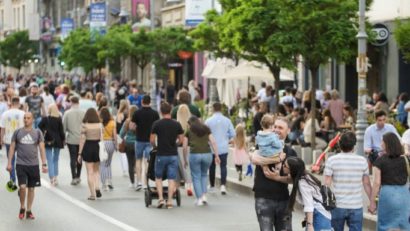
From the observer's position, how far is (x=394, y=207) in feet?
41.9

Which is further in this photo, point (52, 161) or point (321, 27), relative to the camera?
point (321, 27)

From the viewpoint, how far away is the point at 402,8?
3391cm

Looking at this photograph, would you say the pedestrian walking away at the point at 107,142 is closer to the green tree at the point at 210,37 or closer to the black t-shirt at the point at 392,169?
the black t-shirt at the point at 392,169

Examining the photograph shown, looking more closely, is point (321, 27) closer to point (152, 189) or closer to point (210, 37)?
point (152, 189)

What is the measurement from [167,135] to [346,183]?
6.95 meters

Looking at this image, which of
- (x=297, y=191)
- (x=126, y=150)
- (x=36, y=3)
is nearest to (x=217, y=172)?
(x=126, y=150)

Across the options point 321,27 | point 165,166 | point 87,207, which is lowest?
point 87,207

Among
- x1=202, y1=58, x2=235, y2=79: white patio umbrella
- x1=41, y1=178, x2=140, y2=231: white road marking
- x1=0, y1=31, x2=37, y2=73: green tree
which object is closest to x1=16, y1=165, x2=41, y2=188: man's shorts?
x1=41, y1=178, x2=140, y2=231: white road marking

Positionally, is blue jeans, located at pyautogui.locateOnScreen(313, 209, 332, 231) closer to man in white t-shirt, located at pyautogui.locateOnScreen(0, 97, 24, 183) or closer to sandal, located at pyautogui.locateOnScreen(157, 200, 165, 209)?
sandal, located at pyautogui.locateOnScreen(157, 200, 165, 209)

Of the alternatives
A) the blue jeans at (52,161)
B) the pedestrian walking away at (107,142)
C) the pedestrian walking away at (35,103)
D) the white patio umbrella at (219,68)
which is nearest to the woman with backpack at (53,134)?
the blue jeans at (52,161)

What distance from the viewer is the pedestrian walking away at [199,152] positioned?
19.8m

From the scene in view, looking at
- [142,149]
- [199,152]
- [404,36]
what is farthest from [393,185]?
[404,36]

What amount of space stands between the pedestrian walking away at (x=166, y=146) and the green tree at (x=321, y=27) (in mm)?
7128

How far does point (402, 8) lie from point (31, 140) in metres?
18.3
